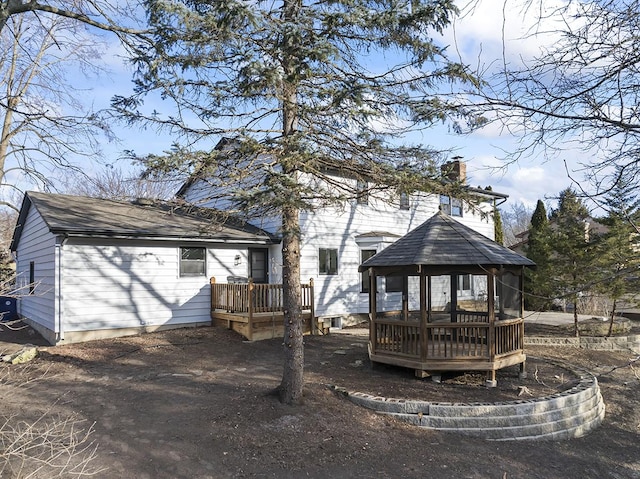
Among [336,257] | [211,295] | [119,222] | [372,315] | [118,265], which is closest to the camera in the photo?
[372,315]

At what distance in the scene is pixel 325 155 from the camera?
7.20 m

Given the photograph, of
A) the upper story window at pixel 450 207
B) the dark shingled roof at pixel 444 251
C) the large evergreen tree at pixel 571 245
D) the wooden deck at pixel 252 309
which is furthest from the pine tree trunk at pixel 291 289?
the upper story window at pixel 450 207

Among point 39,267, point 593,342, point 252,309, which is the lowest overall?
point 593,342

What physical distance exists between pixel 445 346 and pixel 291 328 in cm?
335

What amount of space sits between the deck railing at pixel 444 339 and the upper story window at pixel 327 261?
606 centimetres

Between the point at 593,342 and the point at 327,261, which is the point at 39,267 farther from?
the point at 593,342

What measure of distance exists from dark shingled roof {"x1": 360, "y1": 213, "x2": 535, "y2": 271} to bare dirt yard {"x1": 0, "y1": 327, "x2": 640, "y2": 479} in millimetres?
2340

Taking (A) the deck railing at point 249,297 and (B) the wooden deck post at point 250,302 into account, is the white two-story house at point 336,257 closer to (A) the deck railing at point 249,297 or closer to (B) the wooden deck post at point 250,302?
(A) the deck railing at point 249,297

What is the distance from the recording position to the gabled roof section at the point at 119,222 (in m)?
11.8

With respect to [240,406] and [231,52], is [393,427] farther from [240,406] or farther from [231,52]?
[231,52]

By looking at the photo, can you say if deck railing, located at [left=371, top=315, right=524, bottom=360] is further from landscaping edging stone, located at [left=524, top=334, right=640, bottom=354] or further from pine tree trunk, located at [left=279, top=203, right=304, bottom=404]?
landscaping edging stone, located at [left=524, top=334, right=640, bottom=354]

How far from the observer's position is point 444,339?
9031mm

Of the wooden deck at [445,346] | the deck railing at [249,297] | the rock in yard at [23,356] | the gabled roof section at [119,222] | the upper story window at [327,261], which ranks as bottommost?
the rock in yard at [23,356]

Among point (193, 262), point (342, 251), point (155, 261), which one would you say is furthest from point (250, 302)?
point (342, 251)
